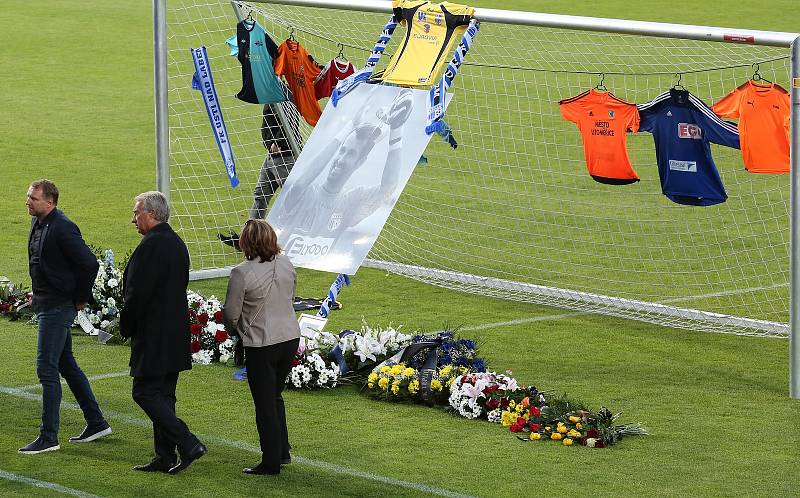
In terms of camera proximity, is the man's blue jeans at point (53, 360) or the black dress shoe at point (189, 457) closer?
the black dress shoe at point (189, 457)

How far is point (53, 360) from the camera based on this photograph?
30.4 feet

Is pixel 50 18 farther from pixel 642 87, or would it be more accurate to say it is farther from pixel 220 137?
pixel 220 137

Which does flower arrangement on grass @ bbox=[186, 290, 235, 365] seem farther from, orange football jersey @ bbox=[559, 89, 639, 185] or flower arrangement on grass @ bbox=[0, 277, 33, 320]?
orange football jersey @ bbox=[559, 89, 639, 185]

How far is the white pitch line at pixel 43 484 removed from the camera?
8625mm

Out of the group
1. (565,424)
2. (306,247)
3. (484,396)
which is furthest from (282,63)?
(565,424)

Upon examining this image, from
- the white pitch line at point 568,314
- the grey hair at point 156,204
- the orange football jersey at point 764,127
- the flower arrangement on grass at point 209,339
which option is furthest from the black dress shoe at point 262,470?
the orange football jersey at point 764,127

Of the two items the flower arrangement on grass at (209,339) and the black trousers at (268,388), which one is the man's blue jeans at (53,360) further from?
the flower arrangement on grass at (209,339)

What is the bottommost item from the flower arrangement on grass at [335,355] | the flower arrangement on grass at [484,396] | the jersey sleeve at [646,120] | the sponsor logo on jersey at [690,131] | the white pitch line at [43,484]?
the white pitch line at [43,484]

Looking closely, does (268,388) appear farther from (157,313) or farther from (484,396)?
(484,396)

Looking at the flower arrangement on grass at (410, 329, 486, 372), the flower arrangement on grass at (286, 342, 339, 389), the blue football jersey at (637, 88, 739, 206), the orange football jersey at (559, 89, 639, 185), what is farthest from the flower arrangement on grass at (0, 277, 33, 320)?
the blue football jersey at (637, 88, 739, 206)

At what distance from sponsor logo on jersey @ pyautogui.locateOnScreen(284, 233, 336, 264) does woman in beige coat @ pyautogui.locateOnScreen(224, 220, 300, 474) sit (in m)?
2.26

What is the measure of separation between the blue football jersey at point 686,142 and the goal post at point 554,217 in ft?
2.02

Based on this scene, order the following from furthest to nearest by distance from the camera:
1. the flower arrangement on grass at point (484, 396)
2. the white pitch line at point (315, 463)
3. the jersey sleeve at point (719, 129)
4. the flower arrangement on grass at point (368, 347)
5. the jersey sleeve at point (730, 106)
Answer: the jersey sleeve at point (719, 129)
the jersey sleeve at point (730, 106)
the flower arrangement on grass at point (368, 347)
the flower arrangement on grass at point (484, 396)
the white pitch line at point (315, 463)

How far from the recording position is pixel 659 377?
11562 millimetres
